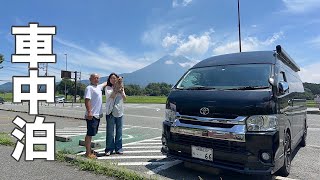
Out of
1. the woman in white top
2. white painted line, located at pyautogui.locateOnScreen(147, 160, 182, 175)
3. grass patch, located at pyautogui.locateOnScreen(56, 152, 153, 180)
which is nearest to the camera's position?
grass patch, located at pyautogui.locateOnScreen(56, 152, 153, 180)

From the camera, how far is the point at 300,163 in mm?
6004

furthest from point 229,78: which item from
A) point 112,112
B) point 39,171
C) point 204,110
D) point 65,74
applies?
point 65,74

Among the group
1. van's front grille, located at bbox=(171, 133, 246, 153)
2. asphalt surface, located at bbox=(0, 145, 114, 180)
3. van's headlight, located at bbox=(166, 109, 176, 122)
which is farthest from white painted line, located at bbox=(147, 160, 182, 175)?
van's headlight, located at bbox=(166, 109, 176, 122)

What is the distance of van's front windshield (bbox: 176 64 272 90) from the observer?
4.73 meters

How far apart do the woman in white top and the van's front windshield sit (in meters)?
1.52

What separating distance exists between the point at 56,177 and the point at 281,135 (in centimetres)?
354

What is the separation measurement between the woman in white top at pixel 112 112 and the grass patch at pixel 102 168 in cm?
94

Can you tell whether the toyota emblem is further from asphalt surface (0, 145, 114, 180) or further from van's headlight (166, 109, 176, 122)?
asphalt surface (0, 145, 114, 180)

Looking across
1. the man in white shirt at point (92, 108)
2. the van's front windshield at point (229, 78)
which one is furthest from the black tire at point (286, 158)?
the man in white shirt at point (92, 108)

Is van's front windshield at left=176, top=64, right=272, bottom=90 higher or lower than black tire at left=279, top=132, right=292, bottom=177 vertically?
higher

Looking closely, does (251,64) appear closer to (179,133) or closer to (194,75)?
(194,75)

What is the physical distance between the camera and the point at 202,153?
4.50m

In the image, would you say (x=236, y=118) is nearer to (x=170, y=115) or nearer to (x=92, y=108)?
(x=170, y=115)

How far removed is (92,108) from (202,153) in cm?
256
